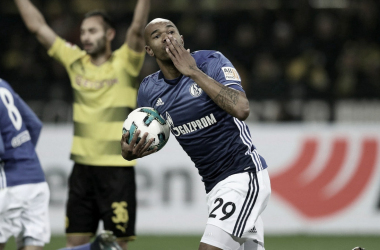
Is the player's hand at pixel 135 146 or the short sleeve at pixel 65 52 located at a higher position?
the short sleeve at pixel 65 52

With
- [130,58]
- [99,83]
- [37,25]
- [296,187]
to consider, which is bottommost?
[296,187]

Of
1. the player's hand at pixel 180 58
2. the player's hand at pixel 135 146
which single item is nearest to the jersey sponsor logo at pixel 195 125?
the player's hand at pixel 135 146

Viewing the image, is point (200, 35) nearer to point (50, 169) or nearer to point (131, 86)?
point (50, 169)

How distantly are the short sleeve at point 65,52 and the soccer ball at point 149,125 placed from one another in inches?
75.8

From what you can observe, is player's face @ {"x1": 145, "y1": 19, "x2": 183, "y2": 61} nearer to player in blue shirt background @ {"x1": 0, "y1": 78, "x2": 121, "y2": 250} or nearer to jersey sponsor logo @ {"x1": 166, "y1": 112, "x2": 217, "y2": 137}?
jersey sponsor logo @ {"x1": 166, "y1": 112, "x2": 217, "y2": 137}

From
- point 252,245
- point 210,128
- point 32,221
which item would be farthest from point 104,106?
point 252,245

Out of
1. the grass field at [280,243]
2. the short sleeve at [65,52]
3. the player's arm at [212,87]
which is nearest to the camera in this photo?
the player's arm at [212,87]

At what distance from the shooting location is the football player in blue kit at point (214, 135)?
392 centimetres

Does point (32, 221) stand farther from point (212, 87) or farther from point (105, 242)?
point (212, 87)

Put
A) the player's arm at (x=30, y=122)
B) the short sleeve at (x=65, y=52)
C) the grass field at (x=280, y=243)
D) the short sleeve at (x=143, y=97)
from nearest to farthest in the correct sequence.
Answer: the short sleeve at (x=143, y=97)
the player's arm at (x=30, y=122)
the short sleeve at (x=65, y=52)
the grass field at (x=280, y=243)

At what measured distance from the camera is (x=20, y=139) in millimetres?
4891

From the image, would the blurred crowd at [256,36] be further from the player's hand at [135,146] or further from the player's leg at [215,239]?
the player's leg at [215,239]

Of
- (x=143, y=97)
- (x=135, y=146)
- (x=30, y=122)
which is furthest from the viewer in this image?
(x=30, y=122)

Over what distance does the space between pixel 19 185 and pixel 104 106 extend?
1198 mm
